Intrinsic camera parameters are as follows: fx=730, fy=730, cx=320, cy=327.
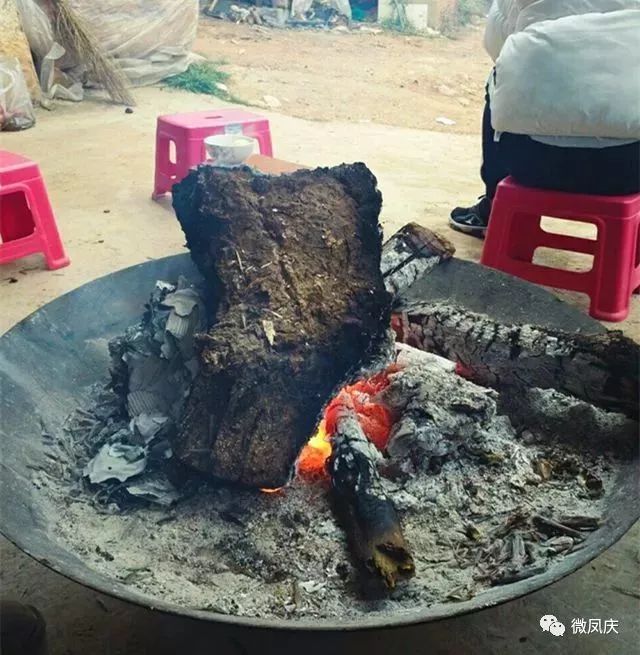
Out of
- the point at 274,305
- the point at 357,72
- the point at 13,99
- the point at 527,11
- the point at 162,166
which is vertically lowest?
the point at 357,72

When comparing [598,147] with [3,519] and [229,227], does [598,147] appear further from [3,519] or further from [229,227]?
[3,519]

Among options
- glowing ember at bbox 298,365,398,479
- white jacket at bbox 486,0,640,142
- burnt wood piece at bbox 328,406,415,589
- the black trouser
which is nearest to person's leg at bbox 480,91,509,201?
the black trouser

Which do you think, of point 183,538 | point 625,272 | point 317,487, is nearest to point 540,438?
point 317,487

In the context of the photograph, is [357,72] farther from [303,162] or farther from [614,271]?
[614,271]

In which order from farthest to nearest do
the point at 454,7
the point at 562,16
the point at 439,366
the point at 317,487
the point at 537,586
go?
the point at 454,7 < the point at 562,16 < the point at 439,366 < the point at 317,487 < the point at 537,586

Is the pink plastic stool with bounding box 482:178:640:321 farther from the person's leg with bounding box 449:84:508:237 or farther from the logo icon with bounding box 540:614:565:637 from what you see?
the logo icon with bounding box 540:614:565:637

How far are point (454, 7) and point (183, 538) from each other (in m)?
11.5

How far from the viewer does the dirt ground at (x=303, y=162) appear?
1688 mm

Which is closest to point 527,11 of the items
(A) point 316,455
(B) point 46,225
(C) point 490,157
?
(C) point 490,157

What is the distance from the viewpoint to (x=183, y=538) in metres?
1.60

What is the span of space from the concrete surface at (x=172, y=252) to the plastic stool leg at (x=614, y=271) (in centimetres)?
10

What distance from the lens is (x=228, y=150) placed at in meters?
3.76

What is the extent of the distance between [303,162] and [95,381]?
3.53 meters

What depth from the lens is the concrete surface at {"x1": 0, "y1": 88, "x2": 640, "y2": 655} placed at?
5.51ft
